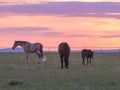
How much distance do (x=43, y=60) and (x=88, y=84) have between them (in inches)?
976

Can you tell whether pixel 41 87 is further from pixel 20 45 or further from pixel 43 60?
pixel 20 45

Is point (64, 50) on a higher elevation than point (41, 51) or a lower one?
higher

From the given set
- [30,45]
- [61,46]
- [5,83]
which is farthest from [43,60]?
[5,83]

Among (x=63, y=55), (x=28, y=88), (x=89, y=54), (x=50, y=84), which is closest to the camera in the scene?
(x=28, y=88)

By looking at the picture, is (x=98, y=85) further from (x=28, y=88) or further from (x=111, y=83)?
(x=28, y=88)

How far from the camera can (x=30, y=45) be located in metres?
49.0

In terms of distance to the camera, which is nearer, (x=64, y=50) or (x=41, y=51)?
(x=64, y=50)

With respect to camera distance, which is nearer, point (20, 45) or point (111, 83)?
point (111, 83)

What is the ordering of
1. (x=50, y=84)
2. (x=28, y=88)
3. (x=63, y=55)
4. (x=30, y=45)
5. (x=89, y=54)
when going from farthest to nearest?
(x=30, y=45), (x=89, y=54), (x=63, y=55), (x=50, y=84), (x=28, y=88)

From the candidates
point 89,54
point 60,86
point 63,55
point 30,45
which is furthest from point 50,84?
point 30,45

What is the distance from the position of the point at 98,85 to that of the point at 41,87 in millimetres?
2542

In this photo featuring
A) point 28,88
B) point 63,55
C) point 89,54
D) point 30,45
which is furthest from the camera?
point 30,45

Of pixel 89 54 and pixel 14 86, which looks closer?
pixel 14 86

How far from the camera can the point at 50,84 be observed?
19578 millimetres
